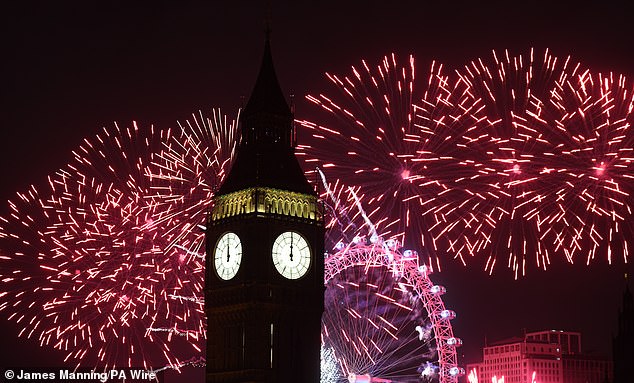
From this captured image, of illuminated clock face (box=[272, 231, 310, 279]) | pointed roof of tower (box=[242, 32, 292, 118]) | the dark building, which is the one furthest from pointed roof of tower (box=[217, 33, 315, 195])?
the dark building

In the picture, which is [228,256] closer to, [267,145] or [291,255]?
[291,255]

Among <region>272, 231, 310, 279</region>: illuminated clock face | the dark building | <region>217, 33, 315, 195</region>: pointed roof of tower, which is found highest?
<region>217, 33, 315, 195</region>: pointed roof of tower

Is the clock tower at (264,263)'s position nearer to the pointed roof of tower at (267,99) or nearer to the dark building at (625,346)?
the pointed roof of tower at (267,99)

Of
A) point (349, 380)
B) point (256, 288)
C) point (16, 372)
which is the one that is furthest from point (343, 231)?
point (16, 372)

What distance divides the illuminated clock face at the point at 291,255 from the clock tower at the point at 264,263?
6cm

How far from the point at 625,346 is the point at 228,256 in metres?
35.8

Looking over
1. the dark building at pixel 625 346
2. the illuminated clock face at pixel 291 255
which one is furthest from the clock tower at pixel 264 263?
the dark building at pixel 625 346

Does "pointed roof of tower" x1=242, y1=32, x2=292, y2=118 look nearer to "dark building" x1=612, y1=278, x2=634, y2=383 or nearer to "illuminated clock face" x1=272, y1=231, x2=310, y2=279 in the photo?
"illuminated clock face" x1=272, y1=231, x2=310, y2=279

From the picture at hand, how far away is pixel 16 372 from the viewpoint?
120188mm

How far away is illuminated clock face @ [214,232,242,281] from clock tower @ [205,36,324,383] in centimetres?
6

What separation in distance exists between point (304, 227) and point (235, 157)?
24.9 feet

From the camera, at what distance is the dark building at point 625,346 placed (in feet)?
329

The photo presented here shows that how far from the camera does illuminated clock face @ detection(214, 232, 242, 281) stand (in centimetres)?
8212

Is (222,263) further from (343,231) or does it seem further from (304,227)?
(343,231)
